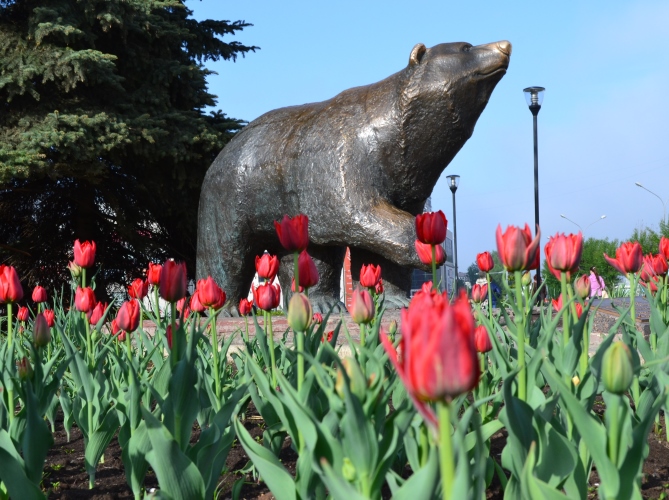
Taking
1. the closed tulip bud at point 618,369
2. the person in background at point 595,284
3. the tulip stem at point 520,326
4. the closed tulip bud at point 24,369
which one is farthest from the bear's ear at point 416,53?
the closed tulip bud at point 618,369

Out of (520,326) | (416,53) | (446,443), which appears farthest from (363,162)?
(446,443)

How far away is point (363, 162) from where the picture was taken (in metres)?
5.30

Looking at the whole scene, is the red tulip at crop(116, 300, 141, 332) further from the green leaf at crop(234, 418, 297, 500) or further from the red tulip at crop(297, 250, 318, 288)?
the green leaf at crop(234, 418, 297, 500)

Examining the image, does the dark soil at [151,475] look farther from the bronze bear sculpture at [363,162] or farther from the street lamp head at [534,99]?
the street lamp head at [534,99]

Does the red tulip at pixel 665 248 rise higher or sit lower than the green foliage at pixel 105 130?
lower

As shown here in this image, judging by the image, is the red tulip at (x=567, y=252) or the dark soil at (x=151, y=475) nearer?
the red tulip at (x=567, y=252)

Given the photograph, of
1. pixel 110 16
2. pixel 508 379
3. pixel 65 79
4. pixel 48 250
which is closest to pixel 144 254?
pixel 48 250

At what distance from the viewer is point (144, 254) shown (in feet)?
42.7

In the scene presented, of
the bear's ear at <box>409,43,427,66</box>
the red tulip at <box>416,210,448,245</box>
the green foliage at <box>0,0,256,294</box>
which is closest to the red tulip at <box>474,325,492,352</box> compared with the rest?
the red tulip at <box>416,210,448,245</box>

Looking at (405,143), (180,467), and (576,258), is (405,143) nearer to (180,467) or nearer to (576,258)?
(576,258)

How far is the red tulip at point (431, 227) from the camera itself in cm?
219

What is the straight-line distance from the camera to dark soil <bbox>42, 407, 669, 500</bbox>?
2314 millimetres

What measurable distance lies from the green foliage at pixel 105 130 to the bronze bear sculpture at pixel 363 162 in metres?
5.65

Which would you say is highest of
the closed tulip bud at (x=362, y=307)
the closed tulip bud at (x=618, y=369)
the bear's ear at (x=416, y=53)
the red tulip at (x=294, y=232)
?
the bear's ear at (x=416, y=53)
